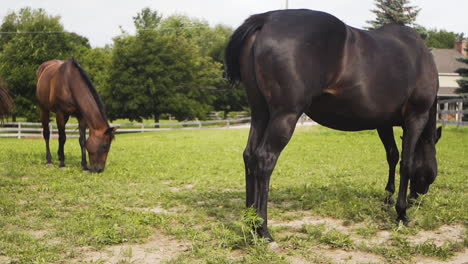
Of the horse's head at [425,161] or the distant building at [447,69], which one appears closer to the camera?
the horse's head at [425,161]

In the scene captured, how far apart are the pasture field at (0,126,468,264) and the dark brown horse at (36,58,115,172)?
503 mm

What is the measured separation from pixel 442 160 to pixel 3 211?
926cm

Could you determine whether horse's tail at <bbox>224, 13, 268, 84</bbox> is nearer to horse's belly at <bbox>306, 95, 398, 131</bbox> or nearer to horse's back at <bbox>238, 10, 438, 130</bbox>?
horse's back at <bbox>238, 10, 438, 130</bbox>

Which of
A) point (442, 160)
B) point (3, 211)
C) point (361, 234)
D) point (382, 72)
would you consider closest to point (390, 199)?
point (361, 234)

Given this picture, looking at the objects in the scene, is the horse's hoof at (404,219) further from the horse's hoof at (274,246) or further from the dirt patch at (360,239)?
the horse's hoof at (274,246)

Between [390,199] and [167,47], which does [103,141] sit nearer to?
[390,199]

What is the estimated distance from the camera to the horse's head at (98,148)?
813 cm

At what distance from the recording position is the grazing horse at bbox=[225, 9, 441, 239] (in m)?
3.61

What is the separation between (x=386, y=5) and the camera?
105 feet

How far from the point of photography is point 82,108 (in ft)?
27.7

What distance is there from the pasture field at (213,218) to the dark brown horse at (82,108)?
19.8 inches

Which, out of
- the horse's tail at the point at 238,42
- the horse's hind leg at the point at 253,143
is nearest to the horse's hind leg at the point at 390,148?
the horse's hind leg at the point at 253,143

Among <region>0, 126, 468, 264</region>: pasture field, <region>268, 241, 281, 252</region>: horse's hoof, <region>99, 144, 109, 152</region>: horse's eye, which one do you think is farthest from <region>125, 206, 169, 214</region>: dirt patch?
<region>99, 144, 109, 152</region>: horse's eye

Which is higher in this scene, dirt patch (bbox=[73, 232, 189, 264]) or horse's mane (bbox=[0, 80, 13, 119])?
horse's mane (bbox=[0, 80, 13, 119])
